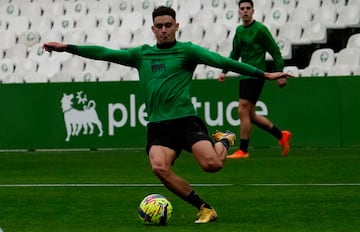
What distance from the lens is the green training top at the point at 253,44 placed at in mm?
17188

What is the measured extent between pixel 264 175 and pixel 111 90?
22.4 feet

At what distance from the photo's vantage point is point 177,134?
33.2 ft

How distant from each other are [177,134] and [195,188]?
309 centimetres

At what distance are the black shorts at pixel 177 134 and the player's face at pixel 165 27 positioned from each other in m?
0.72

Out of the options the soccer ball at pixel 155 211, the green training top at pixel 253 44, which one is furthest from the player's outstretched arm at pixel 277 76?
the green training top at pixel 253 44

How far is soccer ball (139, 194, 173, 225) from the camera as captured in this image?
9.66 metres

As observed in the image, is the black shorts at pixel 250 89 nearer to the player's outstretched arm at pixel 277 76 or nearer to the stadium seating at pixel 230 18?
the stadium seating at pixel 230 18

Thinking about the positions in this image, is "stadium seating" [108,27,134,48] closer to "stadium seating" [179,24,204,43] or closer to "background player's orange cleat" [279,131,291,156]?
"stadium seating" [179,24,204,43]

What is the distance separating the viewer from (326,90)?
20.1 meters

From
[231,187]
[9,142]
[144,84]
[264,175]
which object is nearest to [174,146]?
[144,84]

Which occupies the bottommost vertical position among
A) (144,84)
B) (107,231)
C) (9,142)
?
(9,142)

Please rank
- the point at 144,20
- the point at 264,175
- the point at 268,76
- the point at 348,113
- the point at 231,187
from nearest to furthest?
the point at 268,76 < the point at 231,187 < the point at 264,175 < the point at 348,113 < the point at 144,20

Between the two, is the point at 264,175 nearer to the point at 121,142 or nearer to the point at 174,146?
the point at 174,146

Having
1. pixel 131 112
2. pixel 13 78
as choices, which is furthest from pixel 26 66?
pixel 131 112
